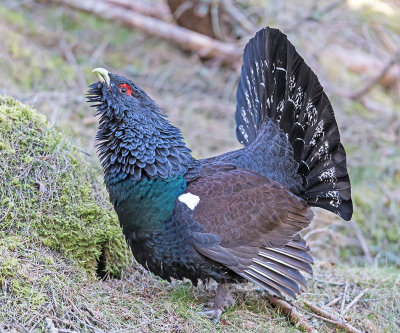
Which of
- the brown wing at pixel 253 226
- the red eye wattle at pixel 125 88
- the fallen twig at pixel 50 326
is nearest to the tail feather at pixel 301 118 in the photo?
the brown wing at pixel 253 226

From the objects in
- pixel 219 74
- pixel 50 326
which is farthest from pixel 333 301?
pixel 219 74

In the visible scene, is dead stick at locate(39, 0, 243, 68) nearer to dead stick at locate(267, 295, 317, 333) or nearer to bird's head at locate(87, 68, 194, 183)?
bird's head at locate(87, 68, 194, 183)

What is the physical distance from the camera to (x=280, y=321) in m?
4.30

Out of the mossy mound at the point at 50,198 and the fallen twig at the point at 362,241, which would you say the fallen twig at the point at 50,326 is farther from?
the fallen twig at the point at 362,241

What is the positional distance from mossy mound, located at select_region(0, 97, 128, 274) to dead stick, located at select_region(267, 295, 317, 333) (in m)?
1.51

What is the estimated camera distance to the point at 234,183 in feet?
14.0

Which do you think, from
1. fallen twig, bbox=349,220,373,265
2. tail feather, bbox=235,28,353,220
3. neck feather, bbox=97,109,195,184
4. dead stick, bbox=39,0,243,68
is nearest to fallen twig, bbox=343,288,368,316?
tail feather, bbox=235,28,353,220

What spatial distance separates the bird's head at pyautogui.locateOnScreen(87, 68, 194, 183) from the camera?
162 inches

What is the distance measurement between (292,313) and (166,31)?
704 centimetres

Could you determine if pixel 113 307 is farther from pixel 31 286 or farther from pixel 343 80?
pixel 343 80

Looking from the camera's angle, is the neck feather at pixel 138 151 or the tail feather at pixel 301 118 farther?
the tail feather at pixel 301 118

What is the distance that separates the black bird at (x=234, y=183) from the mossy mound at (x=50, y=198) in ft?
1.25

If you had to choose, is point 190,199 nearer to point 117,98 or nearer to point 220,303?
point 220,303

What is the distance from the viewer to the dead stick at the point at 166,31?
9617 millimetres
